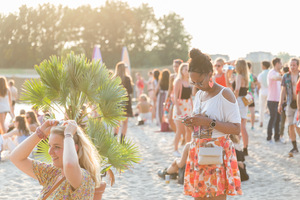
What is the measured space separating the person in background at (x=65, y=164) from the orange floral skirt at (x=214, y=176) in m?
0.92

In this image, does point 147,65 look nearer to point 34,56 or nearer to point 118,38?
point 118,38

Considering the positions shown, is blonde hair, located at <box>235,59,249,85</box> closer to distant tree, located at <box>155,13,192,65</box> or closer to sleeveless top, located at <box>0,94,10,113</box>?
sleeveless top, located at <box>0,94,10,113</box>

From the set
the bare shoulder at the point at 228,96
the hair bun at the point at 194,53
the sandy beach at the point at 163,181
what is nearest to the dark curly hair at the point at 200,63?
the hair bun at the point at 194,53

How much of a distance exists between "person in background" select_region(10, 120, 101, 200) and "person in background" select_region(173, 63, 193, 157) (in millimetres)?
5314

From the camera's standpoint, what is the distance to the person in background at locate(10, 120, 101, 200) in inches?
104

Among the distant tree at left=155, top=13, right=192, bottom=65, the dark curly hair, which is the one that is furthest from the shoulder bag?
the distant tree at left=155, top=13, right=192, bottom=65

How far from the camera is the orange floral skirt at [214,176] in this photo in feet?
11.3

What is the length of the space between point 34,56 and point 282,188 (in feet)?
160

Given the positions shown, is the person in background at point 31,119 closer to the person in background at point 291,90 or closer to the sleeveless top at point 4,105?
the sleeveless top at point 4,105

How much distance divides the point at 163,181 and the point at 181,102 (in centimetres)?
223

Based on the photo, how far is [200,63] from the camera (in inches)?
136

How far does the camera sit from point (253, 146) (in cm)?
959

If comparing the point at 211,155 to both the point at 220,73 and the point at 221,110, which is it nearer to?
→ the point at 221,110

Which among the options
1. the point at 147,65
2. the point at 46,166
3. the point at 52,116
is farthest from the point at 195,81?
the point at 147,65
